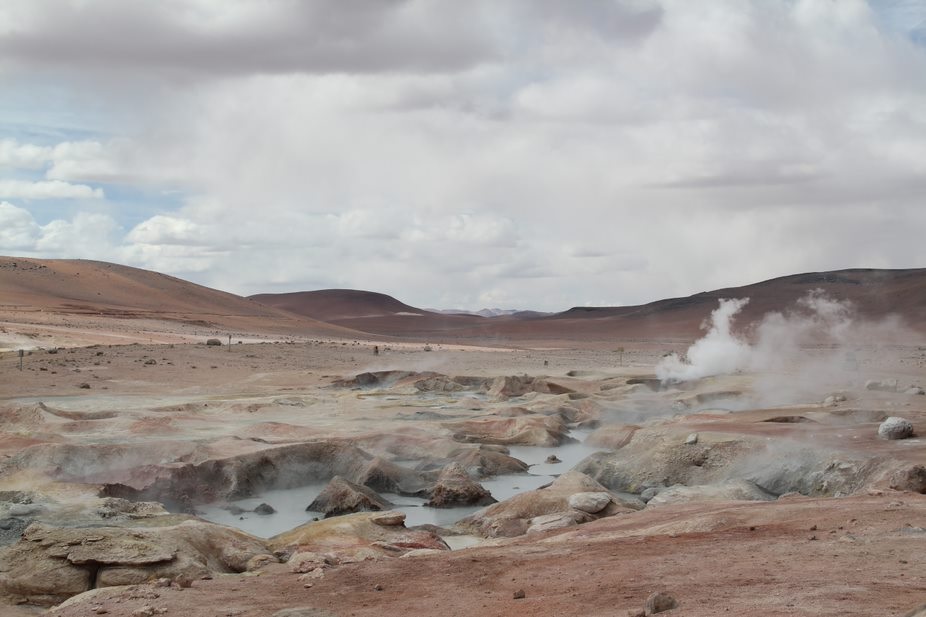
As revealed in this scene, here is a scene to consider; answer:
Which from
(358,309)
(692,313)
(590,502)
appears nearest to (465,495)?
(590,502)

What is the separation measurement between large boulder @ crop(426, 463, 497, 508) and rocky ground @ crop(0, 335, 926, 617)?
4 centimetres

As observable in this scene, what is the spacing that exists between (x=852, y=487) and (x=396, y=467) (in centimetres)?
807

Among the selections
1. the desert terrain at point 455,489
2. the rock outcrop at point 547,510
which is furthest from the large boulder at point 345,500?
the rock outcrop at point 547,510

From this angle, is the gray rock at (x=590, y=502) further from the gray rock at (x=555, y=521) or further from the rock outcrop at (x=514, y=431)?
the rock outcrop at (x=514, y=431)

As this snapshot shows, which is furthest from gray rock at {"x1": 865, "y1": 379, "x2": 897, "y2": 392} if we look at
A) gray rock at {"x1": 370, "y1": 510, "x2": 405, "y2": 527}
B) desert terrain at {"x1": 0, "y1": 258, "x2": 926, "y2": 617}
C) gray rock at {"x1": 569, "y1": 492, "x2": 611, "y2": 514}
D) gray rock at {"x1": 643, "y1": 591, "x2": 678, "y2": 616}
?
gray rock at {"x1": 643, "y1": 591, "x2": 678, "y2": 616}

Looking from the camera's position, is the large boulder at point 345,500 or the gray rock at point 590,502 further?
the large boulder at point 345,500

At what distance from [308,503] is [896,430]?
10.3 meters

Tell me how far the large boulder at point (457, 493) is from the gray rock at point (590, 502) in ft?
9.73

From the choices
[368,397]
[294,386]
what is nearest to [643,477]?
[368,397]

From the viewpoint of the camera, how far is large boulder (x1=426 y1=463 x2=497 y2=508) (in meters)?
15.4

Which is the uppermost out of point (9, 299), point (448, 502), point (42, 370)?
point (9, 299)

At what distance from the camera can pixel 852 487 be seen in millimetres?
13773

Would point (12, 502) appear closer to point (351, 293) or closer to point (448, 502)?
point (448, 502)

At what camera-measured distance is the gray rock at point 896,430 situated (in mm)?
15781
